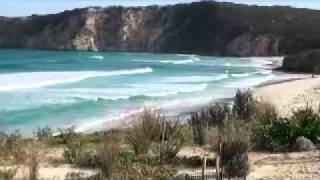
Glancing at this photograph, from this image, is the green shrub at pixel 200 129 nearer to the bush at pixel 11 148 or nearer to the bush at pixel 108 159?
the bush at pixel 108 159

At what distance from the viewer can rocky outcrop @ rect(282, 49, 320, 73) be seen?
58594mm

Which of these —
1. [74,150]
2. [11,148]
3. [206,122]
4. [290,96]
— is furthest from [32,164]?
[290,96]

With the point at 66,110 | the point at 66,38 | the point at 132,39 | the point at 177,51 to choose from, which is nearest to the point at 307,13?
the point at 177,51

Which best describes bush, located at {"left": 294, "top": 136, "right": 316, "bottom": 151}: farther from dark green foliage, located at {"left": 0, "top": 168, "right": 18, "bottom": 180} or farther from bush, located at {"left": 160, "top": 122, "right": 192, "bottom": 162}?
dark green foliage, located at {"left": 0, "top": 168, "right": 18, "bottom": 180}

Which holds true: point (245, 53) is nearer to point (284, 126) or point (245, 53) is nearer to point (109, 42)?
point (109, 42)

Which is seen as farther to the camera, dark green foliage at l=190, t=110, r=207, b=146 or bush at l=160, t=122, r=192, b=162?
dark green foliage at l=190, t=110, r=207, b=146

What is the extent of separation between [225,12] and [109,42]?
25.2 m

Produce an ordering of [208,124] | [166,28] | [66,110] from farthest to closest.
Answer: [166,28] → [66,110] → [208,124]

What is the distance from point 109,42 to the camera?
138000 mm

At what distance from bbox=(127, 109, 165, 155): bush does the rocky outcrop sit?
45903 mm

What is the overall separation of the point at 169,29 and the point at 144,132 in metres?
121

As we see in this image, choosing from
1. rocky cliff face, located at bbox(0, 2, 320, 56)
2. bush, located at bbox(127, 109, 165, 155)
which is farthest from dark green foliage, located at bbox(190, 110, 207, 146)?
rocky cliff face, located at bbox(0, 2, 320, 56)

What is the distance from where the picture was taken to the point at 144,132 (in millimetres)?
12016

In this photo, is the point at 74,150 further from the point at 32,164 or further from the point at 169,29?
the point at 169,29
